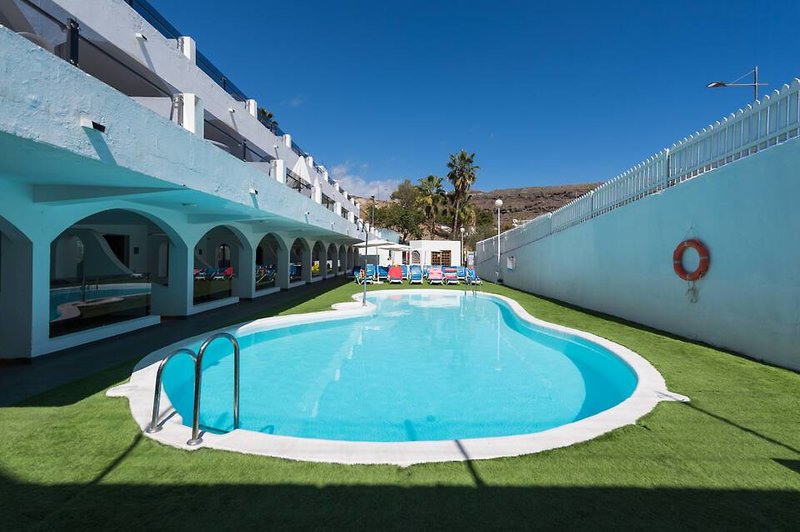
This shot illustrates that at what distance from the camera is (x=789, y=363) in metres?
5.15

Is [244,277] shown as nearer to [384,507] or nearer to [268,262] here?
[384,507]

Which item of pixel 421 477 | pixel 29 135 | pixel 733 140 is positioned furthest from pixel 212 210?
pixel 733 140

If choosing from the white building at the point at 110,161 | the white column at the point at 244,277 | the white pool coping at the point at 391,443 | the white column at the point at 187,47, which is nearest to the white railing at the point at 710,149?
the white pool coping at the point at 391,443

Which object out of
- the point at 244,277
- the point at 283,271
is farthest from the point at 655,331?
the point at 283,271

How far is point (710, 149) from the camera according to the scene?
6820mm

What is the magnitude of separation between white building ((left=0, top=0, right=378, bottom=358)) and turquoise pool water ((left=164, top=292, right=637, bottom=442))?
2749 millimetres

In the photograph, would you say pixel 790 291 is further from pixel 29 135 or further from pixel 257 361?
pixel 29 135

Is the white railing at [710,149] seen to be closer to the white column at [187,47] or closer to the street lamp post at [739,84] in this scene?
the street lamp post at [739,84]

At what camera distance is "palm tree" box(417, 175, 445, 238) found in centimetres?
3650

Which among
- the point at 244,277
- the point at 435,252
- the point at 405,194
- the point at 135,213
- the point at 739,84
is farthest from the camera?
the point at 405,194

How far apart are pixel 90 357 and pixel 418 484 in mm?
6178

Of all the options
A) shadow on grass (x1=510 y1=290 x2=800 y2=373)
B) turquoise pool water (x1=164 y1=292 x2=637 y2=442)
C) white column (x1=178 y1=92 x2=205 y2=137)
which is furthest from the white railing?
white column (x1=178 y1=92 x2=205 y2=137)

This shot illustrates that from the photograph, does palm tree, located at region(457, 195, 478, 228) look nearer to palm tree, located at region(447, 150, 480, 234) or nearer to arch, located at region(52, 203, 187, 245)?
palm tree, located at region(447, 150, 480, 234)

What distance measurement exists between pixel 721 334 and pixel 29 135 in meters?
9.72
